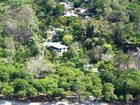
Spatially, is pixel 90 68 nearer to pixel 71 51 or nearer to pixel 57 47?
Answer: pixel 71 51

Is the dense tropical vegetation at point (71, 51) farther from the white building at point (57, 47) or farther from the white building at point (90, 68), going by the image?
the white building at point (57, 47)

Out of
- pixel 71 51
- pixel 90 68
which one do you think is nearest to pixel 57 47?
pixel 71 51

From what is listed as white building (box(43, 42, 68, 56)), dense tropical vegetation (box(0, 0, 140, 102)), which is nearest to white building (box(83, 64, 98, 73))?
dense tropical vegetation (box(0, 0, 140, 102))

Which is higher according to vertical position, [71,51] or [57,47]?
[71,51]

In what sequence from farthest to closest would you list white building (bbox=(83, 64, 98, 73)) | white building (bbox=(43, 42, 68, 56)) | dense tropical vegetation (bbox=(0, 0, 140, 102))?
1. white building (bbox=(43, 42, 68, 56))
2. white building (bbox=(83, 64, 98, 73))
3. dense tropical vegetation (bbox=(0, 0, 140, 102))

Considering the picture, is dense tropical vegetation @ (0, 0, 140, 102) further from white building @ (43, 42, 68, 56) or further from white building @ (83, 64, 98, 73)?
white building @ (43, 42, 68, 56)

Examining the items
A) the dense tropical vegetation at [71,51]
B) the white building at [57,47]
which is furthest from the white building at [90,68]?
the white building at [57,47]

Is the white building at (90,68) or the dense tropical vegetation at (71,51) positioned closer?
the dense tropical vegetation at (71,51)

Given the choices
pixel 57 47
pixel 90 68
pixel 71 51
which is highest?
pixel 71 51
